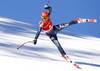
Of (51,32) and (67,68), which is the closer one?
(67,68)

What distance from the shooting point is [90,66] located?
400 centimetres

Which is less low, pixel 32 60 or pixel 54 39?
pixel 54 39

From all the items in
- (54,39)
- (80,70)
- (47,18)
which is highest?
(47,18)

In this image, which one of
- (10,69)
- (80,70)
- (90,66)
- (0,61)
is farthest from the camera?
(90,66)

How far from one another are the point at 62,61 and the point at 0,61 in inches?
45.8

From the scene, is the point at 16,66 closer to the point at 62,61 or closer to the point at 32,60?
the point at 32,60

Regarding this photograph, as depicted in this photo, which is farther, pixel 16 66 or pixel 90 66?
pixel 90 66

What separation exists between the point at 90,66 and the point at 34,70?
117cm

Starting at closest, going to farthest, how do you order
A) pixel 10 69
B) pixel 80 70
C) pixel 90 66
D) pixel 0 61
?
pixel 10 69
pixel 0 61
pixel 80 70
pixel 90 66

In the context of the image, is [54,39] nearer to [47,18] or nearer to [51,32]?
[51,32]

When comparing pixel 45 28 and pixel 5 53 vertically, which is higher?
pixel 45 28

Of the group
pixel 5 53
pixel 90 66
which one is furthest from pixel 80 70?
pixel 5 53

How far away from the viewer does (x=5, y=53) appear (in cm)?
401

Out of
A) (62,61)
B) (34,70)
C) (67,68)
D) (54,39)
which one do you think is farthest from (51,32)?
(34,70)
